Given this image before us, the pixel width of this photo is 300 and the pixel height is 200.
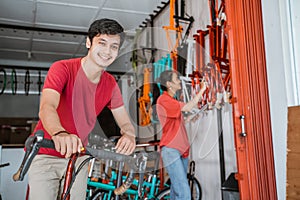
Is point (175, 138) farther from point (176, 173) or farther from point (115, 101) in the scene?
point (115, 101)

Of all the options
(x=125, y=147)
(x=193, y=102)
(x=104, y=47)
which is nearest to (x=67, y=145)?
(x=125, y=147)

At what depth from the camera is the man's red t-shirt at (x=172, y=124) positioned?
2.10 meters

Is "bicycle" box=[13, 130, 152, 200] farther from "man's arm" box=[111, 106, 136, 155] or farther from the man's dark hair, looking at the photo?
the man's dark hair

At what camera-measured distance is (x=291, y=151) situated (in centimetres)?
135

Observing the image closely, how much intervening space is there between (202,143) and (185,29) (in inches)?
41.7

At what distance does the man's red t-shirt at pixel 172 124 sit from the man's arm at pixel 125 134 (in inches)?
27.8

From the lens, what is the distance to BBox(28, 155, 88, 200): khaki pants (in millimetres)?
1134

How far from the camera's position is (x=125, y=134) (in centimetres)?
114

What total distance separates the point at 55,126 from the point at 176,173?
4.25ft

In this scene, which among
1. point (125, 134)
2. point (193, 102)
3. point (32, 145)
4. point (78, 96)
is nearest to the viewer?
point (32, 145)

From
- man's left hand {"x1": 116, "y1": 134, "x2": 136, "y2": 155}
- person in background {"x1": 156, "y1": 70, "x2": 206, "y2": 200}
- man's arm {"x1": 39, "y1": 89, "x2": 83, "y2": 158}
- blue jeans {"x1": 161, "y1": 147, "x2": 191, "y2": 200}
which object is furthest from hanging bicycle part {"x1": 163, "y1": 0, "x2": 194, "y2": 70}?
man's left hand {"x1": 116, "y1": 134, "x2": 136, "y2": 155}

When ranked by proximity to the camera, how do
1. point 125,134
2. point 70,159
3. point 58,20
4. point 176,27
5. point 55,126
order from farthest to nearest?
point 58,20 → point 176,27 → point 125,134 → point 55,126 → point 70,159

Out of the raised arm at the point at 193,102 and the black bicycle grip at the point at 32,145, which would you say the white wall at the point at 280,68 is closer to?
the raised arm at the point at 193,102

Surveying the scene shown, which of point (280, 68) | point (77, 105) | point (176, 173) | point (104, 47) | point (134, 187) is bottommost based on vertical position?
point (134, 187)
